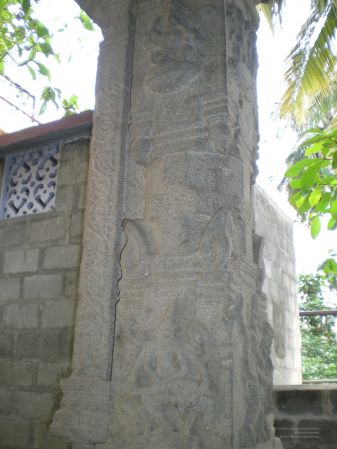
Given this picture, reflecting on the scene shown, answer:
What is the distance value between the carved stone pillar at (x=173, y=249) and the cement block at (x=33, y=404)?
3.36 ft

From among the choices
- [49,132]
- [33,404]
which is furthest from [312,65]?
[33,404]

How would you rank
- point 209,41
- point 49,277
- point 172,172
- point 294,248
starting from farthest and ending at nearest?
point 294,248, point 49,277, point 209,41, point 172,172

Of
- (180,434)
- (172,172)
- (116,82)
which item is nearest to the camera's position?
(180,434)

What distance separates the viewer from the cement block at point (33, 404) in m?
3.06

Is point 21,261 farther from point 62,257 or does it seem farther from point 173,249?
point 173,249

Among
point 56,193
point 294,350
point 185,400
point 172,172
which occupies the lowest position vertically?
point 185,400

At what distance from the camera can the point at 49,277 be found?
3340mm

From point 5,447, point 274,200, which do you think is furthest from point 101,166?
point 274,200

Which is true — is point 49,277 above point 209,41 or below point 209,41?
below

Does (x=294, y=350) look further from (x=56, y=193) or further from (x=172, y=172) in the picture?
(x=172, y=172)

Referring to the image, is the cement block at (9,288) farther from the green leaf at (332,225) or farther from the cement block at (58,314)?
the green leaf at (332,225)

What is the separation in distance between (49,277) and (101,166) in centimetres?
124

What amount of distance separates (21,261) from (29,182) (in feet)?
2.07

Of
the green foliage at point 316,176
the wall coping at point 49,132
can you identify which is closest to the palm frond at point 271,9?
the wall coping at point 49,132
